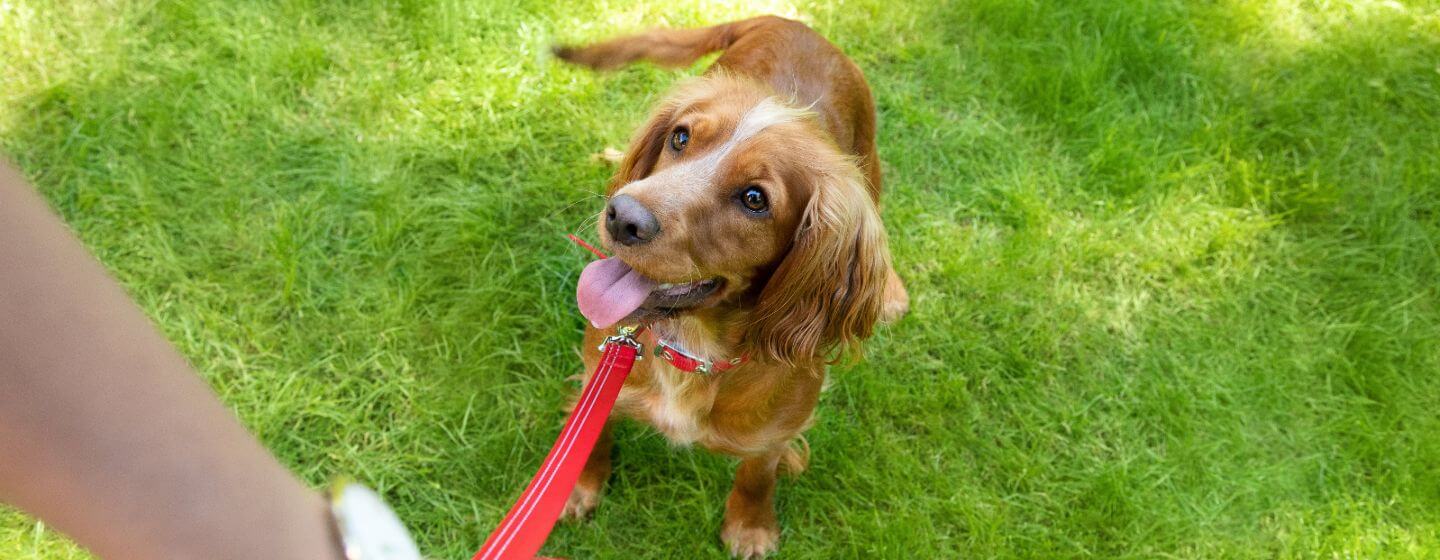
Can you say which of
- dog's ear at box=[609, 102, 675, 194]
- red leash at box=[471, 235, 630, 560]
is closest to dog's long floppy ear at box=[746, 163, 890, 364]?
red leash at box=[471, 235, 630, 560]

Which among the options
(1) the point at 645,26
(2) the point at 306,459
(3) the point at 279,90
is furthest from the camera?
(1) the point at 645,26

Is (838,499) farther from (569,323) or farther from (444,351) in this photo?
(444,351)

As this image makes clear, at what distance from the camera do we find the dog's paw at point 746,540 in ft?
10.3

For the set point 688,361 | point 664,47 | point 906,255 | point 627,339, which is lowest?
point 906,255

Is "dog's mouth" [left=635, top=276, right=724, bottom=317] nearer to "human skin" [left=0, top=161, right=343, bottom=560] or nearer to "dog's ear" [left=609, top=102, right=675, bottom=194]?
"dog's ear" [left=609, top=102, right=675, bottom=194]

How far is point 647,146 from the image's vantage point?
2730 mm

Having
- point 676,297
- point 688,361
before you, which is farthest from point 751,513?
point 676,297

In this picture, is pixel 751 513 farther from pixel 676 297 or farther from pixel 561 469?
pixel 561 469

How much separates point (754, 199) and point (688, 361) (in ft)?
1.69

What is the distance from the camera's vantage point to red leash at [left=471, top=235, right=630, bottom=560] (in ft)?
5.82

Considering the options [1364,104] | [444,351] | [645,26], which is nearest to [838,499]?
[444,351]

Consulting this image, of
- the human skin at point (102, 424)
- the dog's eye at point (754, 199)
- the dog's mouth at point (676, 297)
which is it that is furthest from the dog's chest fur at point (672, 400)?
the human skin at point (102, 424)

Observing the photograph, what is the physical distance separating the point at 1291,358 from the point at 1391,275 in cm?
75

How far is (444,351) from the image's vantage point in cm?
345
